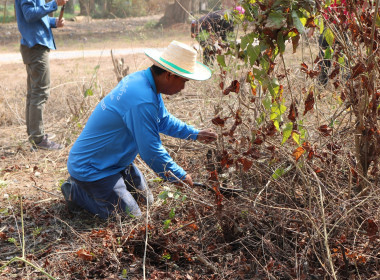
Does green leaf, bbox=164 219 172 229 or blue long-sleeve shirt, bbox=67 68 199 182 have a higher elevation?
blue long-sleeve shirt, bbox=67 68 199 182

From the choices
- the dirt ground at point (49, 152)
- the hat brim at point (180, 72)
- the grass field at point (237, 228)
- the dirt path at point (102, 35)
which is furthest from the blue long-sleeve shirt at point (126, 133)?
the dirt path at point (102, 35)

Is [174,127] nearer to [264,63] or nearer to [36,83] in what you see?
[264,63]

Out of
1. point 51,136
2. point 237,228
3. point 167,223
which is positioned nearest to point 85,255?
point 167,223

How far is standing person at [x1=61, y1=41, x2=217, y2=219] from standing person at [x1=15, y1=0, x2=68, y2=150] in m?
1.63

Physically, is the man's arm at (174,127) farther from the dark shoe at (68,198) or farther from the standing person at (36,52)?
the standing person at (36,52)

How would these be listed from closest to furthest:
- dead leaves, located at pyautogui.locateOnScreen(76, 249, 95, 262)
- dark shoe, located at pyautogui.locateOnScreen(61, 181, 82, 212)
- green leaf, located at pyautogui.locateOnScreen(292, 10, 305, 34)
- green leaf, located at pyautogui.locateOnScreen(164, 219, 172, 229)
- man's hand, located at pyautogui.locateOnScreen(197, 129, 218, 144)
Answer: green leaf, located at pyautogui.locateOnScreen(292, 10, 305, 34) < dead leaves, located at pyautogui.locateOnScreen(76, 249, 95, 262) < green leaf, located at pyautogui.locateOnScreen(164, 219, 172, 229) < man's hand, located at pyautogui.locateOnScreen(197, 129, 218, 144) < dark shoe, located at pyautogui.locateOnScreen(61, 181, 82, 212)

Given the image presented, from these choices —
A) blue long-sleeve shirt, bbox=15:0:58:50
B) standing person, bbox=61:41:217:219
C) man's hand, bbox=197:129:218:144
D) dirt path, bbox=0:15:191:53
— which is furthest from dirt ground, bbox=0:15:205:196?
man's hand, bbox=197:129:218:144

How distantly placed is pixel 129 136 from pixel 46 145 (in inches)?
79.9

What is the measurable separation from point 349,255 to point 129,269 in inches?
50.0

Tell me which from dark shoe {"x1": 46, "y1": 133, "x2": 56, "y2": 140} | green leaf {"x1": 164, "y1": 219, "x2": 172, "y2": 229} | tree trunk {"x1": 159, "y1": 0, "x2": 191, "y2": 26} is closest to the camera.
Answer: green leaf {"x1": 164, "y1": 219, "x2": 172, "y2": 229}

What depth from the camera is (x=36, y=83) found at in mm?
4934

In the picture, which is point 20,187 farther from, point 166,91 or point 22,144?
point 166,91

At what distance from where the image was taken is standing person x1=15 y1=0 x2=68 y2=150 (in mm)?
4711

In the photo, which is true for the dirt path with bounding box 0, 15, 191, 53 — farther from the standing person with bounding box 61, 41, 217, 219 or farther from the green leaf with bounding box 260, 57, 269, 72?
Answer: the green leaf with bounding box 260, 57, 269, 72
